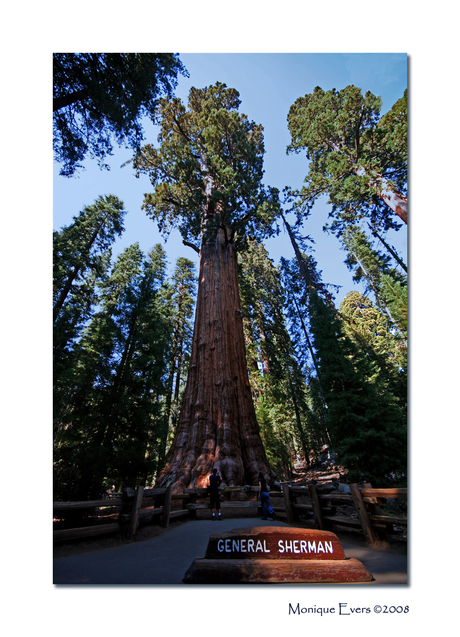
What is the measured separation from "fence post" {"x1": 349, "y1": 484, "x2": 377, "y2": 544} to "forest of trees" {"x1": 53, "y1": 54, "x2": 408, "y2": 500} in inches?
124

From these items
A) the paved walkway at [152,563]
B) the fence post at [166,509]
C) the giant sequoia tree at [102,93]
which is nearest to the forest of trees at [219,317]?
the giant sequoia tree at [102,93]

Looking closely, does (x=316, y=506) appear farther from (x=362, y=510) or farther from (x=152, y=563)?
(x=152, y=563)

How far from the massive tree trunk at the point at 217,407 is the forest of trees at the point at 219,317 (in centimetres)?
5

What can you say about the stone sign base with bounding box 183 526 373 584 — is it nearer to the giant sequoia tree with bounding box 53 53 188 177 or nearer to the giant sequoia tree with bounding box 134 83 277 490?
the giant sequoia tree with bounding box 134 83 277 490

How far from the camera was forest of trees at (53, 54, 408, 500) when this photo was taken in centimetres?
629

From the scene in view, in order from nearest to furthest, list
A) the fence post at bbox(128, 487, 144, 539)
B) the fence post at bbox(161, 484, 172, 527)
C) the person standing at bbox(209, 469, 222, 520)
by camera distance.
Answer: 1. the fence post at bbox(128, 487, 144, 539)
2. the fence post at bbox(161, 484, 172, 527)
3. the person standing at bbox(209, 469, 222, 520)

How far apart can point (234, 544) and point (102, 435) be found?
19.9ft

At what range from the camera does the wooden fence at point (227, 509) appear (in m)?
3.21

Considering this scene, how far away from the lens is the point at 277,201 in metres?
10.7

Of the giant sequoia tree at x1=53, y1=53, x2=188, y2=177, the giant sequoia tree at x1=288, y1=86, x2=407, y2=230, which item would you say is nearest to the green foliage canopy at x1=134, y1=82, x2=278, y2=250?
the giant sequoia tree at x1=288, y1=86, x2=407, y2=230

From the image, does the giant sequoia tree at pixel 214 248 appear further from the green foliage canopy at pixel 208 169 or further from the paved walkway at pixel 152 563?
the paved walkway at pixel 152 563

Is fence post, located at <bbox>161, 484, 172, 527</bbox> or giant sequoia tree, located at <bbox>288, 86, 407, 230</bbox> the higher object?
giant sequoia tree, located at <bbox>288, 86, 407, 230</bbox>

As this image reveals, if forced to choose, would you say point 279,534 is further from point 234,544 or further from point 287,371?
point 287,371
